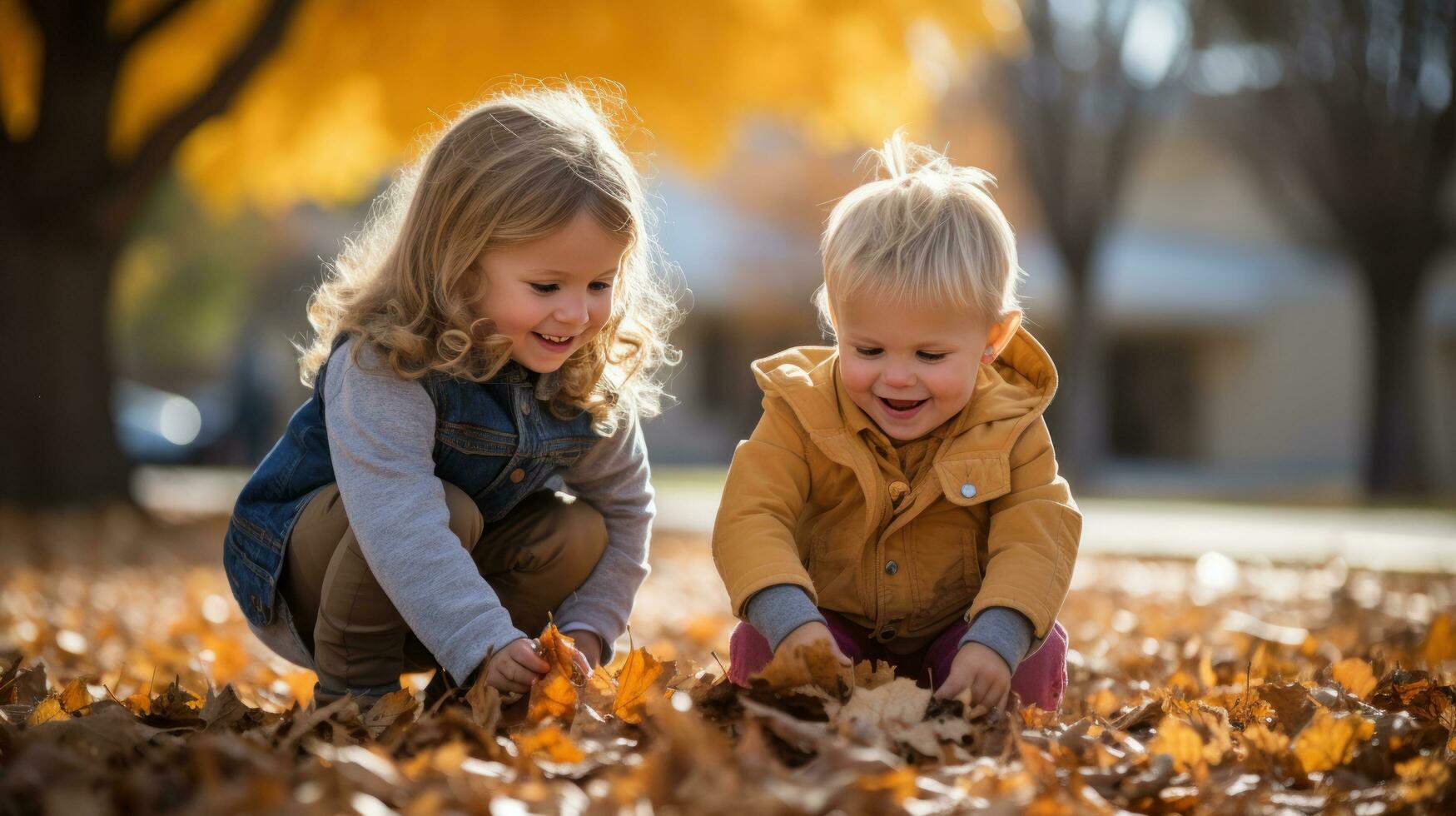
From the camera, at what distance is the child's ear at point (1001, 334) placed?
2.45 metres

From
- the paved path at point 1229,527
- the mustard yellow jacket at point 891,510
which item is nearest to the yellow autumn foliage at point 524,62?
the paved path at point 1229,527

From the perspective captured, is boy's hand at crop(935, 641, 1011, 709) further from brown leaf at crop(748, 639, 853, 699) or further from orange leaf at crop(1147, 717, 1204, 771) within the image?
orange leaf at crop(1147, 717, 1204, 771)

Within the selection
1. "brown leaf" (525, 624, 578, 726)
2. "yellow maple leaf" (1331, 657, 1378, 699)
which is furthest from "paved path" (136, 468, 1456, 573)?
"brown leaf" (525, 624, 578, 726)

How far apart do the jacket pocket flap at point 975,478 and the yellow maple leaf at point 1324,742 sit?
67 cm

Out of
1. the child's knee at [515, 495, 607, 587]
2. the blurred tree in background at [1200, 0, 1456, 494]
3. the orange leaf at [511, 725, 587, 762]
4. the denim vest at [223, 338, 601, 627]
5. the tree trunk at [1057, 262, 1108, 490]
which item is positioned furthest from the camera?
the tree trunk at [1057, 262, 1108, 490]

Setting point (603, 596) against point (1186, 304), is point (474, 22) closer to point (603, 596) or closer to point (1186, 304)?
point (603, 596)

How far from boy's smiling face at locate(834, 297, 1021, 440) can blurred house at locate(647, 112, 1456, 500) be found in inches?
799

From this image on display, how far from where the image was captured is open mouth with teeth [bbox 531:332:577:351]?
8.23ft

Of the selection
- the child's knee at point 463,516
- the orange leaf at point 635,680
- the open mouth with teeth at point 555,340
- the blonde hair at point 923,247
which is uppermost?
the blonde hair at point 923,247

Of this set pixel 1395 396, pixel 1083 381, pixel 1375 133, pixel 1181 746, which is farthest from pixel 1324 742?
pixel 1083 381

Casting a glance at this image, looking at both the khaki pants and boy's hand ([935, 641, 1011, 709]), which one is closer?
boy's hand ([935, 641, 1011, 709])

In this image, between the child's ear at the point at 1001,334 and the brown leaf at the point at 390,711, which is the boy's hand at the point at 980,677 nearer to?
the child's ear at the point at 1001,334

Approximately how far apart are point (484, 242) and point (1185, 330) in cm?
2563

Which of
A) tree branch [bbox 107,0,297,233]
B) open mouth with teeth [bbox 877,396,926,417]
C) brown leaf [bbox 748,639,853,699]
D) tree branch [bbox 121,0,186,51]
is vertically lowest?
brown leaf [bbox 748,639,853,699]
